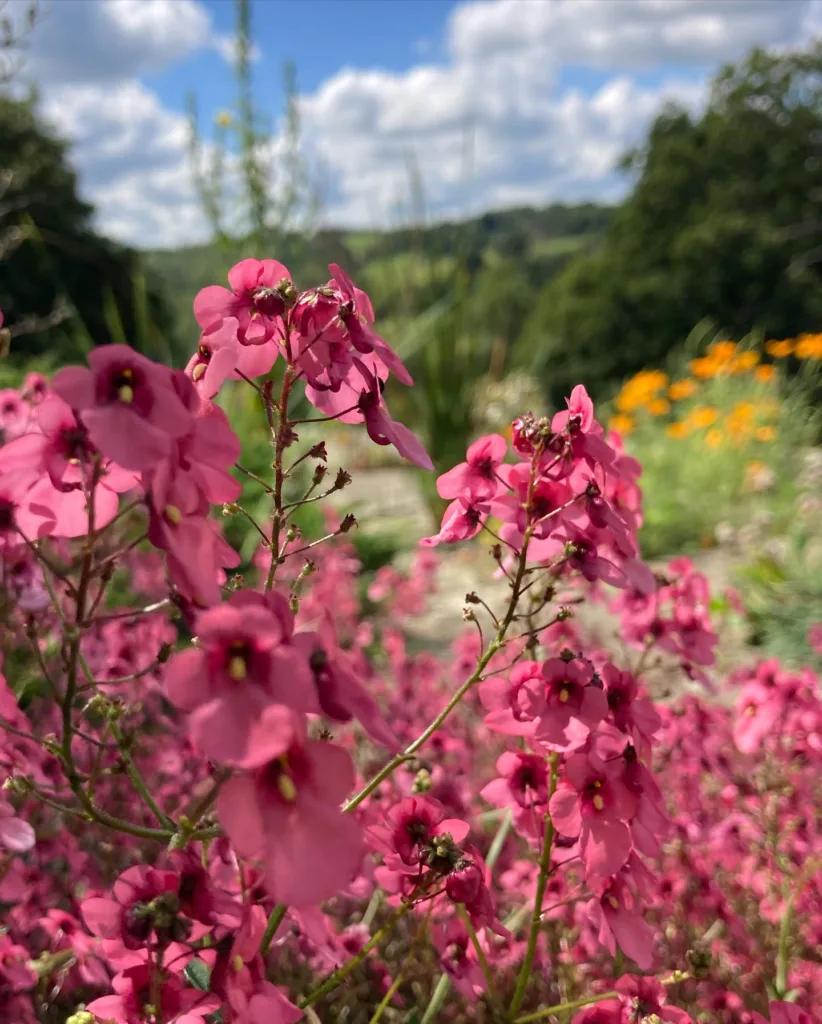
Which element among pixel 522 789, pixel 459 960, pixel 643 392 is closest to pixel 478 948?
pixel 459 960

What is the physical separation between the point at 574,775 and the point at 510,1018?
0.45 meters

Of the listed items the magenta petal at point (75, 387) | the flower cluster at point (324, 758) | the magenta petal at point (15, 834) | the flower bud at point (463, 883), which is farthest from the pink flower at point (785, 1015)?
the magenta petal at point (75, 387)

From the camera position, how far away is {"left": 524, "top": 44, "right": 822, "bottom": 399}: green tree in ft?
73.9

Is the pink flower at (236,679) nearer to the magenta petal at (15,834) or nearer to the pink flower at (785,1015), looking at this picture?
the magenta petal at (15,834)

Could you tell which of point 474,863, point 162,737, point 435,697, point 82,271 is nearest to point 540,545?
point 474,863

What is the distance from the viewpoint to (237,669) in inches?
25.4

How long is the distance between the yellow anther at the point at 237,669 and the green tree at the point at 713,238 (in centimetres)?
2246

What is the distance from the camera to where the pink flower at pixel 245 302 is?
1.01 metres

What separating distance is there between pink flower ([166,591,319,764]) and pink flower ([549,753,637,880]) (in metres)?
0.52

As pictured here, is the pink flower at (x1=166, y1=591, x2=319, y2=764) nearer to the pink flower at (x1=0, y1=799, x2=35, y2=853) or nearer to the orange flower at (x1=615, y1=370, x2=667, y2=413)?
the pink flower at (x1=0, y1=799, x2=35, y2=853)

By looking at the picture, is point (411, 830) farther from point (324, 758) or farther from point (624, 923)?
point (324, 758)

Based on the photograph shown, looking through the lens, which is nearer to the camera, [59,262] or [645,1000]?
[645,1000]

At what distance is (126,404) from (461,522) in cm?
59

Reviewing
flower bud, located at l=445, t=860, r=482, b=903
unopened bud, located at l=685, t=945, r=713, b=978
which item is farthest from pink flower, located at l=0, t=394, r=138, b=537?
unopened bud, located at l=685, t=945, r=713, b=978
